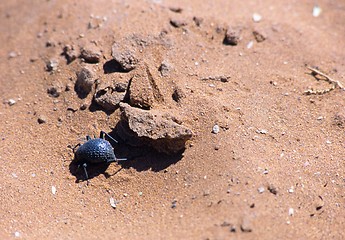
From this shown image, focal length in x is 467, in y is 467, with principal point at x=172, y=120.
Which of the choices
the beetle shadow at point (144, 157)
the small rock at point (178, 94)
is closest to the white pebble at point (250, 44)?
the small rock at point (178, 94)

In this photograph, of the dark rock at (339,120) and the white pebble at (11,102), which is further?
the white pebble at (11,102)

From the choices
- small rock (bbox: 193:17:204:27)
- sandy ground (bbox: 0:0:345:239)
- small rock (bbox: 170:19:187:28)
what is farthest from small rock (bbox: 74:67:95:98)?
small rock (bbox: 193:17:204:27)

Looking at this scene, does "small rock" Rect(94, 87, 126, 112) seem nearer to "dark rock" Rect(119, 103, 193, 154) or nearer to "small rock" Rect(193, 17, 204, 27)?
"dark rock" Rect(119, 103, 193, 154)

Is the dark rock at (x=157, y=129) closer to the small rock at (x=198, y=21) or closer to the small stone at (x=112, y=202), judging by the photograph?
the small stone at (x=112, y=202)

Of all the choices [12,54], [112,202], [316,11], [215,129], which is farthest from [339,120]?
[12,54]

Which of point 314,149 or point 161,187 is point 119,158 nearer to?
point 161,187

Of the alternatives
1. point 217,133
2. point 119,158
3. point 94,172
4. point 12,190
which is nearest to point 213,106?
point 217,133

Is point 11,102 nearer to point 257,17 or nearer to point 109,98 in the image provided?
point 109,98
